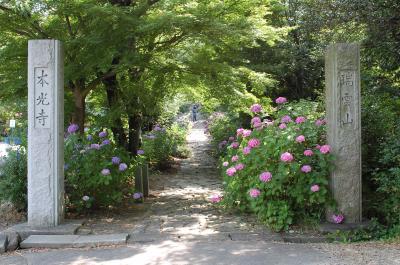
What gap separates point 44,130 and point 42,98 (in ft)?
1.45

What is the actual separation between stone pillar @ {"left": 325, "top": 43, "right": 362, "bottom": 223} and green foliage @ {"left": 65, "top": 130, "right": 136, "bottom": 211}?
3325mm

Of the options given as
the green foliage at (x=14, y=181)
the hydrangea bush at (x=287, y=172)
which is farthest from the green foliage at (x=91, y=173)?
the hydrangea bush at (x=287, y=172)

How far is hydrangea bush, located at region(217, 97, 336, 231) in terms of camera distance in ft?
19.9

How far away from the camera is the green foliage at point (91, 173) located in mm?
7117

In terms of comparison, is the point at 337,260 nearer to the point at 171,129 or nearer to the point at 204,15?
the point at 204,15

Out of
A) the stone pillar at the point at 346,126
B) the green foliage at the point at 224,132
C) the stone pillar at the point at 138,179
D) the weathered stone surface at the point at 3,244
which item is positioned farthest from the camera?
the green foliage at the point at 224,132

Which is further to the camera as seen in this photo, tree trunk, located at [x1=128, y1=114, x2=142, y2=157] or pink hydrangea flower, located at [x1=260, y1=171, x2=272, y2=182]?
tree trunk, located at [x1=128, y1=114, x2=142, y2=157]

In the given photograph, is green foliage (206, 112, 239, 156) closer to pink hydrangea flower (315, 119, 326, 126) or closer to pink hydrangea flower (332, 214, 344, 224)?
pink hydrangea flower (315, 119, 326, 126)

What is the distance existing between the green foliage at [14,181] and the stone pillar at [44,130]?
71cm

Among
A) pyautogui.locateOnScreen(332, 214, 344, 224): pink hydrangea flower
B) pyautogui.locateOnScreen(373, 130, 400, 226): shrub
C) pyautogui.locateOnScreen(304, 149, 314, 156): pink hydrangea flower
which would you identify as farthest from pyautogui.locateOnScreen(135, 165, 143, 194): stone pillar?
pyautogui.locateOnScreen(373, 130, 400, 226): shrub

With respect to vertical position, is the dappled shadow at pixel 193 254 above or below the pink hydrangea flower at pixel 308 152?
below

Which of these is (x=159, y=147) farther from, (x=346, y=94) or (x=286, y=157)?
(x=346, y=94)

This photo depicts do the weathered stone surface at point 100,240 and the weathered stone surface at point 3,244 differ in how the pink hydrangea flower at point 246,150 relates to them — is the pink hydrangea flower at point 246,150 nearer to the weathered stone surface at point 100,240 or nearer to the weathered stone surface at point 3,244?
the weathered stone surface at point 100,240

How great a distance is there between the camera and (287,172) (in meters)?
6.07
